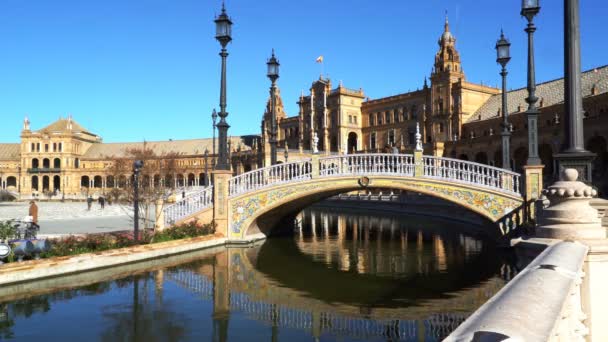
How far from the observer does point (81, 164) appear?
11469cm

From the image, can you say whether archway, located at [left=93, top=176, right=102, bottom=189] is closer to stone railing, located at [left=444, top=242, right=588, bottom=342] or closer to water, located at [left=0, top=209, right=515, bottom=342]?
water, located at [left=0, top=209, right=515, bottom=342]

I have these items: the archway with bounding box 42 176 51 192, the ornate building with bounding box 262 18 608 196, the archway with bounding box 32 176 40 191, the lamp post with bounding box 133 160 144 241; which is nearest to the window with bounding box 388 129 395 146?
the ornate building with bounding box 262 18 608 196

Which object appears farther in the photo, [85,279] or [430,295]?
[85,279]

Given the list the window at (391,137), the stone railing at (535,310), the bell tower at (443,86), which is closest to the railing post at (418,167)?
the stone railing at (535,310)

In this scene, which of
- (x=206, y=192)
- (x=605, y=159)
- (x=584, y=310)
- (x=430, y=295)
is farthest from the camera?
(x=605, y=159)

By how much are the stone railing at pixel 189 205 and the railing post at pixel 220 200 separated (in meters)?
0.52

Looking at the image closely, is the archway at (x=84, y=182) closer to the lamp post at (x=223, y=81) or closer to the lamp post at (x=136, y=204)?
the lamp post at (x=223, y=81)

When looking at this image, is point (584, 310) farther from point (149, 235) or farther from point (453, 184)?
point (149, 235)

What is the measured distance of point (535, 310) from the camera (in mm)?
2941

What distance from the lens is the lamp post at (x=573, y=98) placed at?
833 centimetres

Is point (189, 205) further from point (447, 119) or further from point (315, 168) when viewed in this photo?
point (447, 119)

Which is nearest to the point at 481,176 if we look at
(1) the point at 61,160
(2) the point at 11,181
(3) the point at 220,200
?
(3) the point at 220,200

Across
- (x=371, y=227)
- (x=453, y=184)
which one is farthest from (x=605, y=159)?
(x=453, y=184)

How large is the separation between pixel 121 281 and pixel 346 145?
7533 centimetres
